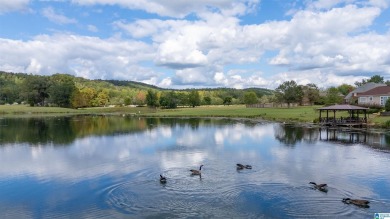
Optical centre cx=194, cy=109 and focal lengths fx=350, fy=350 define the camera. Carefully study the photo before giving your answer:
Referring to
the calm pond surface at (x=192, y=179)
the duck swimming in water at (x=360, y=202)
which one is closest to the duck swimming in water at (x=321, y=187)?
the calm pond surface at (x=192, y=179)

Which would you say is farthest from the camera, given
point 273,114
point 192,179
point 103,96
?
point 103,96

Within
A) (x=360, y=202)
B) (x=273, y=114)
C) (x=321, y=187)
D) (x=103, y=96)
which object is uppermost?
(x=103, y=96)

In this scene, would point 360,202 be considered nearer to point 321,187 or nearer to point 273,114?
point 321,187

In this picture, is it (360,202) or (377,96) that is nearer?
(360,202)

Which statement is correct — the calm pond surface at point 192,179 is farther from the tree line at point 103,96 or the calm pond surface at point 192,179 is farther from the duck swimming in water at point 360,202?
the tree line at point 103,96

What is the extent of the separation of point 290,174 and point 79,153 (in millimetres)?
19825

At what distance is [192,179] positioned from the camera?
22.4 meters

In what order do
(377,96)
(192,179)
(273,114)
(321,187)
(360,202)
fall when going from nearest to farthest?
1. (360,202)
2. (321,187)
3. (192,179)
4. (377,96)
5. (273,114)

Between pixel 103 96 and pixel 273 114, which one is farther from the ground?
pixel 103 96

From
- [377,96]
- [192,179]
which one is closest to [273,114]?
[377,96]

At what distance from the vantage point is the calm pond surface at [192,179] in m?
17.0

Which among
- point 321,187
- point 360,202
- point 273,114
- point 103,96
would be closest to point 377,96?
point 273,114

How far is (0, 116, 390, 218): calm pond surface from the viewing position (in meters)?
17.0

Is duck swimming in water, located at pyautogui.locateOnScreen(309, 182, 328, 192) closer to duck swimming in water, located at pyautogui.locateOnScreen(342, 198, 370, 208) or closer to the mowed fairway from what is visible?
duck swimming in water, located at pyautogui.locateOnScreen(342, 198, 370, 208)
